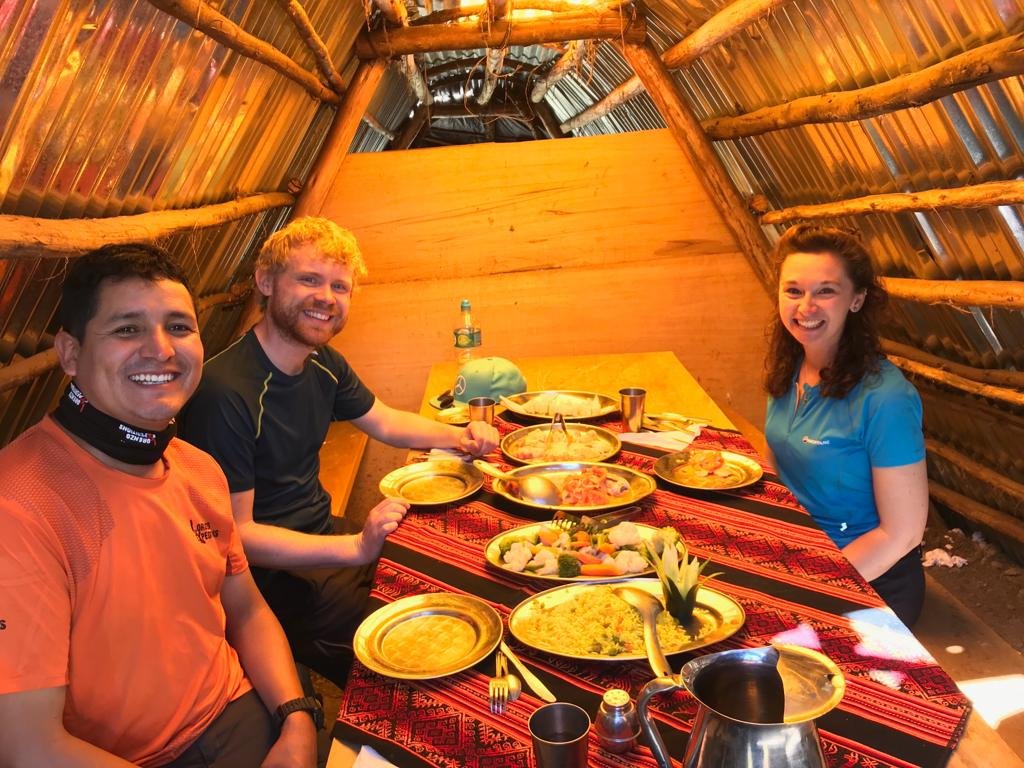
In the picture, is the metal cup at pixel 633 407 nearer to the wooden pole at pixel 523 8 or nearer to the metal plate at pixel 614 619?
the metal plate at pixel 614 619

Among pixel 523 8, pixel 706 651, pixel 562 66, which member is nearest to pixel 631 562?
pixel 706 651

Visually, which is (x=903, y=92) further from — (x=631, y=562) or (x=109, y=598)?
(x=109, y=598)

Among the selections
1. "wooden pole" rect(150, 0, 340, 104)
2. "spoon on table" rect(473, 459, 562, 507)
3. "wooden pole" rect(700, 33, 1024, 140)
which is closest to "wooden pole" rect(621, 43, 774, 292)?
"wooden pole" rect(700, 33, 1024, 140)

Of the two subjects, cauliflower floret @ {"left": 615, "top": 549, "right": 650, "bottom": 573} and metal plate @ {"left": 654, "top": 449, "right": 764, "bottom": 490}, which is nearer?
cauliflower floret @ {"left": 615, "top": 549, "right": 650, "bottom": 573}

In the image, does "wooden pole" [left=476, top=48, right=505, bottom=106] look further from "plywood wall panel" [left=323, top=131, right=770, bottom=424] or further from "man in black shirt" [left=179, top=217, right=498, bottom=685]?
"man in black shirt" [left=179, top=217, right=498, bottom=685]

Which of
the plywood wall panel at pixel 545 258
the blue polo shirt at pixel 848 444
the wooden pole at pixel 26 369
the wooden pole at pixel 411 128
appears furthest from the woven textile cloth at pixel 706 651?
the wooden pole at pixel 411 128

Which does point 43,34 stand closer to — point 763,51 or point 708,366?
point 763,51

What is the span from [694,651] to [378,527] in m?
0.84

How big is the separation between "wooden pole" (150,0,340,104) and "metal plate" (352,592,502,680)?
1725mm

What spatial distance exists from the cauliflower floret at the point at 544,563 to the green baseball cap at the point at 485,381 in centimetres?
139

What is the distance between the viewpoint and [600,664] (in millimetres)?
1352

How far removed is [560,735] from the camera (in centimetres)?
108

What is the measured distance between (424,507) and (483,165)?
2985 mm

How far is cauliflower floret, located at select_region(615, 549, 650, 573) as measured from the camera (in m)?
1.65
